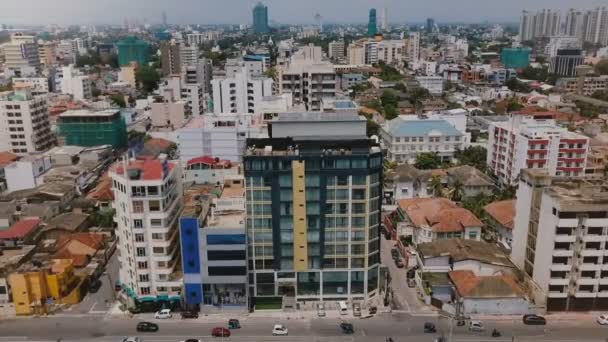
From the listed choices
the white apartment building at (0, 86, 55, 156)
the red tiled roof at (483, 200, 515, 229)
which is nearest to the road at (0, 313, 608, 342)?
the red tiled roof at (483, 200, 515, 229)

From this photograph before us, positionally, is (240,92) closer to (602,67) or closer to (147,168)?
(147,168)

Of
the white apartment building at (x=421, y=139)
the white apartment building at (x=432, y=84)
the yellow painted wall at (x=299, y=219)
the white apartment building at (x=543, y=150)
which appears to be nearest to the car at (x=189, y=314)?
the yellow painted wall at (x=299, y=219)

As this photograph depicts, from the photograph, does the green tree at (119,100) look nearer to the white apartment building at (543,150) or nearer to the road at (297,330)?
the road at (297,330)

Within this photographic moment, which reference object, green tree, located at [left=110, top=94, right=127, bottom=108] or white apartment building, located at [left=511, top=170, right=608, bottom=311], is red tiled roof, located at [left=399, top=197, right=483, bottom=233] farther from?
green tree, located at [left=110, top=94, right=127, bottom=108]

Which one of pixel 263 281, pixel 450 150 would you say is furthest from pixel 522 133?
pixel 263 281

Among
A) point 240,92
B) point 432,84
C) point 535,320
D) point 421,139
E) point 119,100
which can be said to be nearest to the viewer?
point 535,320

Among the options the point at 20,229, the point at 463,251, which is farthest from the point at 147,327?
the point at 463,251
